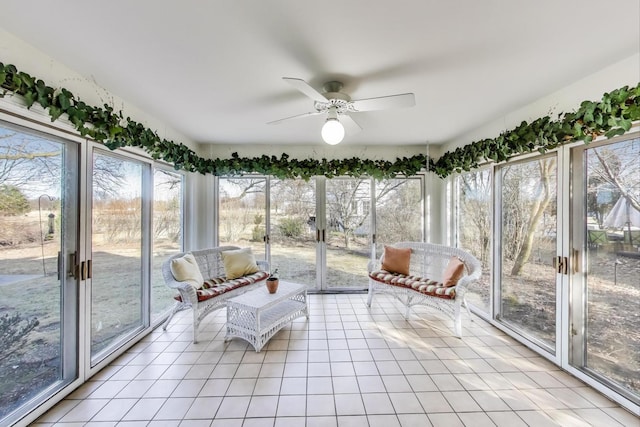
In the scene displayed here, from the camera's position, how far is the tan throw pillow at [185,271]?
9.89 feet

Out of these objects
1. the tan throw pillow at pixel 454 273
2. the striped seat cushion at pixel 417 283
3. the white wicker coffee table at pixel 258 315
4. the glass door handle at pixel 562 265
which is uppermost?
the glass door handle at pixel 562 265

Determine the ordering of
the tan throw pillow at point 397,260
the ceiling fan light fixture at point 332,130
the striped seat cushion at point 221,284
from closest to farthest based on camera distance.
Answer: the ceiling fan light fixture at point 332,130 → the striped seat cushion at point 221,284 → the tan throw pillow at point 397,260

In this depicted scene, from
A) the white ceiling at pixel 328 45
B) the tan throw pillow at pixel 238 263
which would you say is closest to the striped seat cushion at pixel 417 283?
the tan throw pillow at pixel 238 263

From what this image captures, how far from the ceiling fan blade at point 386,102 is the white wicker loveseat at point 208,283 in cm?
245

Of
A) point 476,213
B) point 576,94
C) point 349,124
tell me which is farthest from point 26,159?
point 476,213

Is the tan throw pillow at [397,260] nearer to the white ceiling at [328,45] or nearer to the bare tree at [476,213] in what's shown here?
the bare tree at [476,213]

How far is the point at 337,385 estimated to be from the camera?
85.0 inches

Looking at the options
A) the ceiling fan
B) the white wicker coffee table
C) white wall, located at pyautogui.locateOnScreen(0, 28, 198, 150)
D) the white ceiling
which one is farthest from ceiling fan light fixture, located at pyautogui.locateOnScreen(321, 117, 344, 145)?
white wall, located at pyautogui.locateOnScreen(0, 28, 198, 150)

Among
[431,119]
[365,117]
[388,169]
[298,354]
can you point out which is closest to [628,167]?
[431,119]

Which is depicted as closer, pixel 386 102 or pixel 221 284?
pixel 386 102

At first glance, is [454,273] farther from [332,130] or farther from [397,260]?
[332,130]

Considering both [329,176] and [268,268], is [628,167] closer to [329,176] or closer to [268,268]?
[329,176]

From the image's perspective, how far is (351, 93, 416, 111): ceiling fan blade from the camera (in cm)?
196

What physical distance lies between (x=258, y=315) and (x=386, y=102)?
7.30ft
